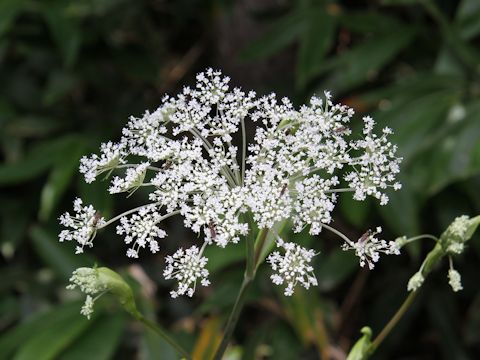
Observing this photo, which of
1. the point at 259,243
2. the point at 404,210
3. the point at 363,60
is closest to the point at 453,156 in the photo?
the point at 404,210

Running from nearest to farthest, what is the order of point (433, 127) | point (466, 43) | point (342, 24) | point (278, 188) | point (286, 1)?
1. point (278, 188)
2. point (433, 127)
3. point (466, 43)
4. point (342, 24)
5. point (286, 1)

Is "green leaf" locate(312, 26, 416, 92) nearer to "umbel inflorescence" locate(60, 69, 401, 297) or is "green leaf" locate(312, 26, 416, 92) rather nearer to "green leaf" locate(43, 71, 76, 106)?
"green leaf" locate(43, 71, 76, 106)

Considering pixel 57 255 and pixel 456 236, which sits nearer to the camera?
pixel 456 236

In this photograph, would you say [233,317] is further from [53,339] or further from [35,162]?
[35,162]

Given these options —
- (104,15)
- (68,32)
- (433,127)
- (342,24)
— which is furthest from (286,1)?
(433,127)

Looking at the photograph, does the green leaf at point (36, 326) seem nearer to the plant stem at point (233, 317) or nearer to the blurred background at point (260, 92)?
the blurred background at point (260, 92)

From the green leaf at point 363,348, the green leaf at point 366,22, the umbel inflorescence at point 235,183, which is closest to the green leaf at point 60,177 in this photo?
the green leaf at point 366,22

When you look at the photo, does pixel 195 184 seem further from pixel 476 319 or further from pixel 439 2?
pixel 439 2
